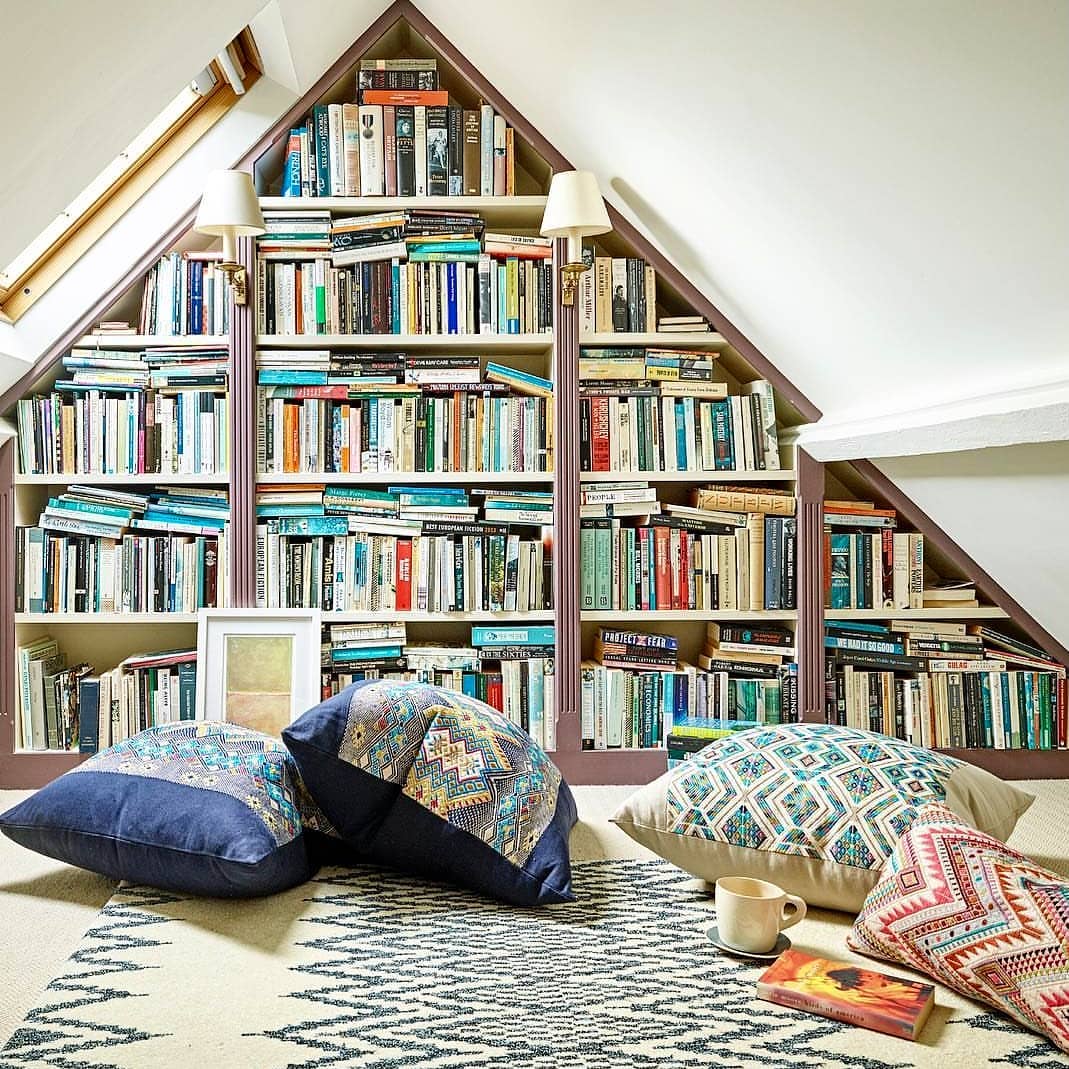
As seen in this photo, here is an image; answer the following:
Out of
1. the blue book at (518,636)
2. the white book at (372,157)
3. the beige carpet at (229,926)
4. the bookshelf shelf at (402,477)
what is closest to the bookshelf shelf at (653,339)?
the bookshelf shelf at (402,477)

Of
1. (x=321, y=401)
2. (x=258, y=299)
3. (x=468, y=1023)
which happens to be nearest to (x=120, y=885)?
(x=468, y=1023)

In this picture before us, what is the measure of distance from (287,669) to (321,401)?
835 mm

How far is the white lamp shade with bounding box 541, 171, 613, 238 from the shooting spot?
10.5ft

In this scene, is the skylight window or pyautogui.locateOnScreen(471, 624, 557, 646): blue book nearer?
the skylight window

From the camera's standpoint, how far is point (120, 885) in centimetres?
235

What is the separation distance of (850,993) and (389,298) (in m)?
2.48

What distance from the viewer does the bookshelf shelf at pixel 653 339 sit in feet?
11.5

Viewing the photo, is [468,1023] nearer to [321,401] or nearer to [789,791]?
[789,791]

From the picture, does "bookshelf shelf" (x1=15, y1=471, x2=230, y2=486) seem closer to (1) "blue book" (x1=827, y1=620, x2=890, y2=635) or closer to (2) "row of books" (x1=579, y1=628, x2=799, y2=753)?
(2) "row of books" (x1=579, y1=628, x2=799, y2=753)

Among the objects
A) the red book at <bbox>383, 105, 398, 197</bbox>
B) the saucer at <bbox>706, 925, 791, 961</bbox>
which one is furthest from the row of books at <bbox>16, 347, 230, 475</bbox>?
the saucer at <bbox>706, 925, 791, 961</bbox>

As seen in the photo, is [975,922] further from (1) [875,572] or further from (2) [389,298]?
(2) [389,298]

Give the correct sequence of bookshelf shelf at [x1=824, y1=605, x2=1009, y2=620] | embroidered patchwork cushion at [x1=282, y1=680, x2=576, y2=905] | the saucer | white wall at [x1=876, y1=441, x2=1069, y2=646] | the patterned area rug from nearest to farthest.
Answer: the patterned area rug → the saucer → embroidered patchwork cushion at [x1=282, y1=680, x2=576, y2=905] → white wall at [x1=876, y1=441, x2=1069, y2=646] → bookshelf shelf at [x1=824, y1=605, x2=1009, y2=620]

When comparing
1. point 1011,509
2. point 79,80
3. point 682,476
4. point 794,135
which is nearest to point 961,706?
point 1011,509

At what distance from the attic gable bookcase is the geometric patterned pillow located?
5.21 ft
